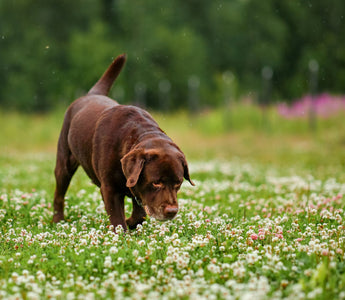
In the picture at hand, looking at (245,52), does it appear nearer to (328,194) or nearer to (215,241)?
(328,194)

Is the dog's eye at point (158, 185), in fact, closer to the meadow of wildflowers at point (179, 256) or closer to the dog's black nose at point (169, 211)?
the dog's black nose at point (169, 211)

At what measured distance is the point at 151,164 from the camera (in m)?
5.09

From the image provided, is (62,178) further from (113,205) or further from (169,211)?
(169,211)

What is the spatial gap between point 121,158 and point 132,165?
17.7 inches

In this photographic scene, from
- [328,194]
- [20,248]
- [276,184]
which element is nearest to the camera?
[20,248]

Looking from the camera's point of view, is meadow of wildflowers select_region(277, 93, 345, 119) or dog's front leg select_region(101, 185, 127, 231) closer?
dog's front leg select_region(101, 185, 127, 231)

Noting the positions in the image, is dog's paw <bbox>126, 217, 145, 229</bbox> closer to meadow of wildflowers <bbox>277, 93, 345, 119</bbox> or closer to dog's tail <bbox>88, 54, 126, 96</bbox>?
dog's tail <bbox>88, 54, 126, 96</bbox>

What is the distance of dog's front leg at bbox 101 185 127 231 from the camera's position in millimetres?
5641

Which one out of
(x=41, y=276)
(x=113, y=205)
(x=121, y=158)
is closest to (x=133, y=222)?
(x=113, y=205)

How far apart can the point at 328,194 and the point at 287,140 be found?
38.7 feet

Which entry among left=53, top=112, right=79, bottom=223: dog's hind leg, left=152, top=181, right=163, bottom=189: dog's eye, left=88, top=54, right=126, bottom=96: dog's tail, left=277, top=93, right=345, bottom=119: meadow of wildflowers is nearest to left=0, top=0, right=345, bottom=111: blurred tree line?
left=277, top=93, right=345, bottom=119: meadow of wildflowers

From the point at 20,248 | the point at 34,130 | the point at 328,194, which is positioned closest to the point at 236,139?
the point at 34,130

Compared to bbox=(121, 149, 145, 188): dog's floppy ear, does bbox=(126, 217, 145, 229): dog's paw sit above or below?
below

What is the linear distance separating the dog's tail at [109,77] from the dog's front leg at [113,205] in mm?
2060
